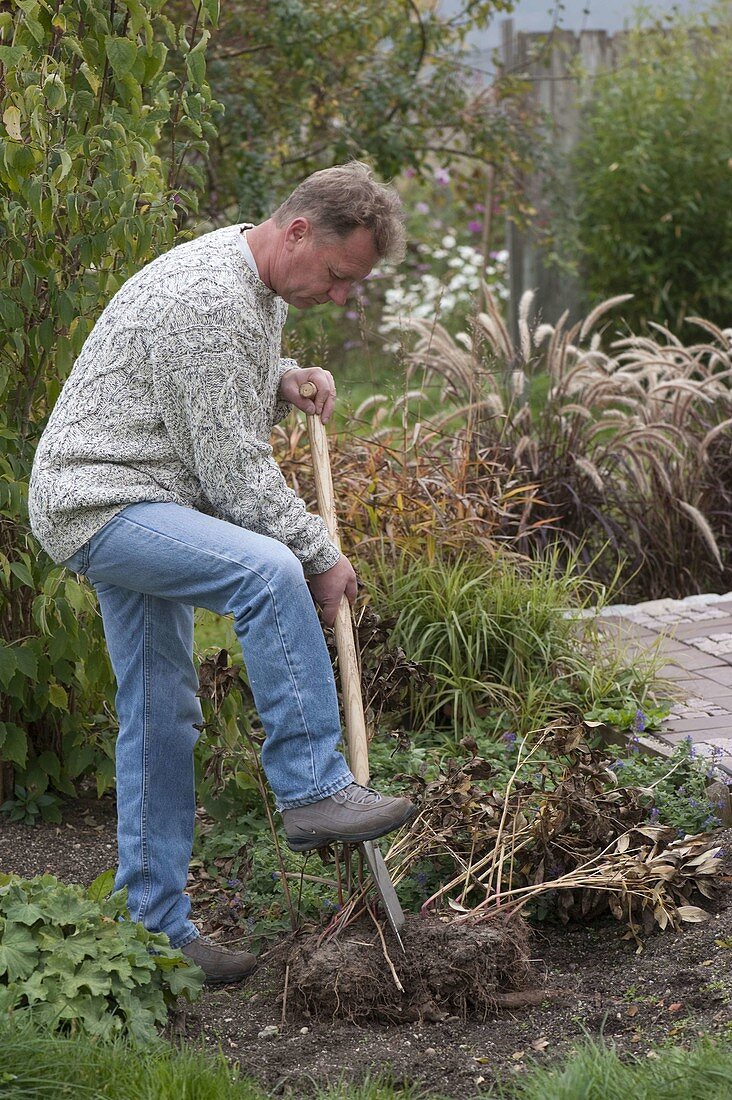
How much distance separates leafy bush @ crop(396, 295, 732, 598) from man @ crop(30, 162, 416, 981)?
2817 mm

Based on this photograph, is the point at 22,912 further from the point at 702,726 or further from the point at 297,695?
the point at 702,726

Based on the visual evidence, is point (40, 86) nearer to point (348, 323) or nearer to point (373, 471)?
point (373, 471)

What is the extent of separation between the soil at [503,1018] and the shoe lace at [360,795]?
0.41 meters

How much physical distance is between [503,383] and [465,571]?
5.57ft

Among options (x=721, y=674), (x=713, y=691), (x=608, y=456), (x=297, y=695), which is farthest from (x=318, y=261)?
(x=608, y=456)

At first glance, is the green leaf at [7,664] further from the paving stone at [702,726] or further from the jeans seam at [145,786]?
the paving stone at [702,726]

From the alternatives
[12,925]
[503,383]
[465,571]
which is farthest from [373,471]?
[12,925]

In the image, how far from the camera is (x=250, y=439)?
8.75 ft

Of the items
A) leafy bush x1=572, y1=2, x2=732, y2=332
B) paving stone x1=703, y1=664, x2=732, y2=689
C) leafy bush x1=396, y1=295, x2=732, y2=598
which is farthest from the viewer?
leafy bush x1=572, y1=2, x2=732, y2=332

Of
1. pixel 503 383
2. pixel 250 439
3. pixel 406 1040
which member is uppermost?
pixel 250 439


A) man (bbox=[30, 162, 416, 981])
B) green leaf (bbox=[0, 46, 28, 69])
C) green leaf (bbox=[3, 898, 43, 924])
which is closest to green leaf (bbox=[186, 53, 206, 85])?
green leaf (bbox=[0, 46, 28, 69])

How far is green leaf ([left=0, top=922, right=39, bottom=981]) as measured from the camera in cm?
250

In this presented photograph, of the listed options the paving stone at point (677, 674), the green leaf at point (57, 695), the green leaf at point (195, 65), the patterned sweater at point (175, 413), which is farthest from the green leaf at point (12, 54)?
the paving stone at point (677, 674)

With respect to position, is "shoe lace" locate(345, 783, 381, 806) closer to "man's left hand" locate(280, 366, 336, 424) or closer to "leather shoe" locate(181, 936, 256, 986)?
"leather shoe" locate(181, 936, 256, 986)
